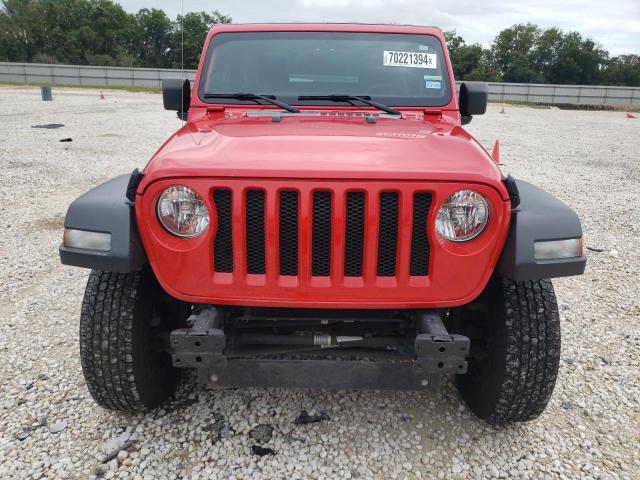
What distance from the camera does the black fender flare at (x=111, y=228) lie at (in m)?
2.22

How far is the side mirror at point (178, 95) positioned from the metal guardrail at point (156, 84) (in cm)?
3429

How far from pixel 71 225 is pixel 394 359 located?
1.52m

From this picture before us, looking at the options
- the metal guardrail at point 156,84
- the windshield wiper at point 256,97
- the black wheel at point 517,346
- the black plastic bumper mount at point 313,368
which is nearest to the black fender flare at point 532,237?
the black wheel at point 517,346

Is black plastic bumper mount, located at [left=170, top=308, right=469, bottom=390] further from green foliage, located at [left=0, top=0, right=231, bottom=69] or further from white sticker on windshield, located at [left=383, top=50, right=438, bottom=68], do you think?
green foliage, located at [left=0, top=0, right=231, bottom=69]

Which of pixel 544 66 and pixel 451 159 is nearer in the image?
pixel 451 159

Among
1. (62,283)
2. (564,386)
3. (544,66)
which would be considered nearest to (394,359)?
(564,386)

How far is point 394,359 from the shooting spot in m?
2.39

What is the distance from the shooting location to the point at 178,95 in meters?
3.68

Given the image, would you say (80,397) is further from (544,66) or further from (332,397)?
(544,66)

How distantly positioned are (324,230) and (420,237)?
0.38m

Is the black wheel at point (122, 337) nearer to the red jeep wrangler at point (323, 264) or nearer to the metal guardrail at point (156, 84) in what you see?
the red jeep wrangler at point (323, 264)

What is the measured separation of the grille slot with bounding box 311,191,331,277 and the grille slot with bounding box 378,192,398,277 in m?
0.21

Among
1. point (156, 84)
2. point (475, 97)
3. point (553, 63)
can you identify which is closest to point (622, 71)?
point (553, 63)

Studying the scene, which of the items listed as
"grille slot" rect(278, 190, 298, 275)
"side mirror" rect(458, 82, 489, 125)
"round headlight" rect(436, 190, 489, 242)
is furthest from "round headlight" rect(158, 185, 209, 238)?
"side mirror" rect(458, 82, 489, 125)
